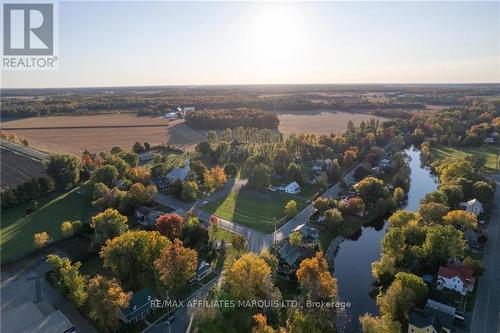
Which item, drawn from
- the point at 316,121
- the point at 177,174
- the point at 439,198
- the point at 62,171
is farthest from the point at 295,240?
the point at 316,121

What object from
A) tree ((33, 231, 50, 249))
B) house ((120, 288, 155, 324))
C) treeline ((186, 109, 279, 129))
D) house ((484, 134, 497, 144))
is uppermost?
treeline ((186, 109, 279, 129))

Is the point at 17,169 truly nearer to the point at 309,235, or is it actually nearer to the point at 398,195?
the point at 309,235

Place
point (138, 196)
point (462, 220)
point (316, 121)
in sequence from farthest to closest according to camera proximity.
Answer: point (316, 121), point (138, 196), point (462, 220)

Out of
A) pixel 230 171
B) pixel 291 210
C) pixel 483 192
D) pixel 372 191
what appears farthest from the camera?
pixel 230 171

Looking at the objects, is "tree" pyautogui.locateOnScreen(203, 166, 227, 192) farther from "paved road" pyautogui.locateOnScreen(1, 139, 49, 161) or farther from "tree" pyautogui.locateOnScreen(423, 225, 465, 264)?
"paved road" pyautogui.locateOnScreen(1, 139, 49, 161)

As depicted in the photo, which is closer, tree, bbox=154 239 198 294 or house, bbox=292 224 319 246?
tree, bbox=154 239 198 294

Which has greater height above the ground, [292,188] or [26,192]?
[292,188]

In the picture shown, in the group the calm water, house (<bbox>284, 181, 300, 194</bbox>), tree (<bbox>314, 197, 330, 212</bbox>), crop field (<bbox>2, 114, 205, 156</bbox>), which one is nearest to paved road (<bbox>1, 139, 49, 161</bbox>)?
crop field (<bbox>2, 114, 205, 156</bbox>)

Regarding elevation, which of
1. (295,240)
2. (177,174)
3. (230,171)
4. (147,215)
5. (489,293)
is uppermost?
(230,171)
